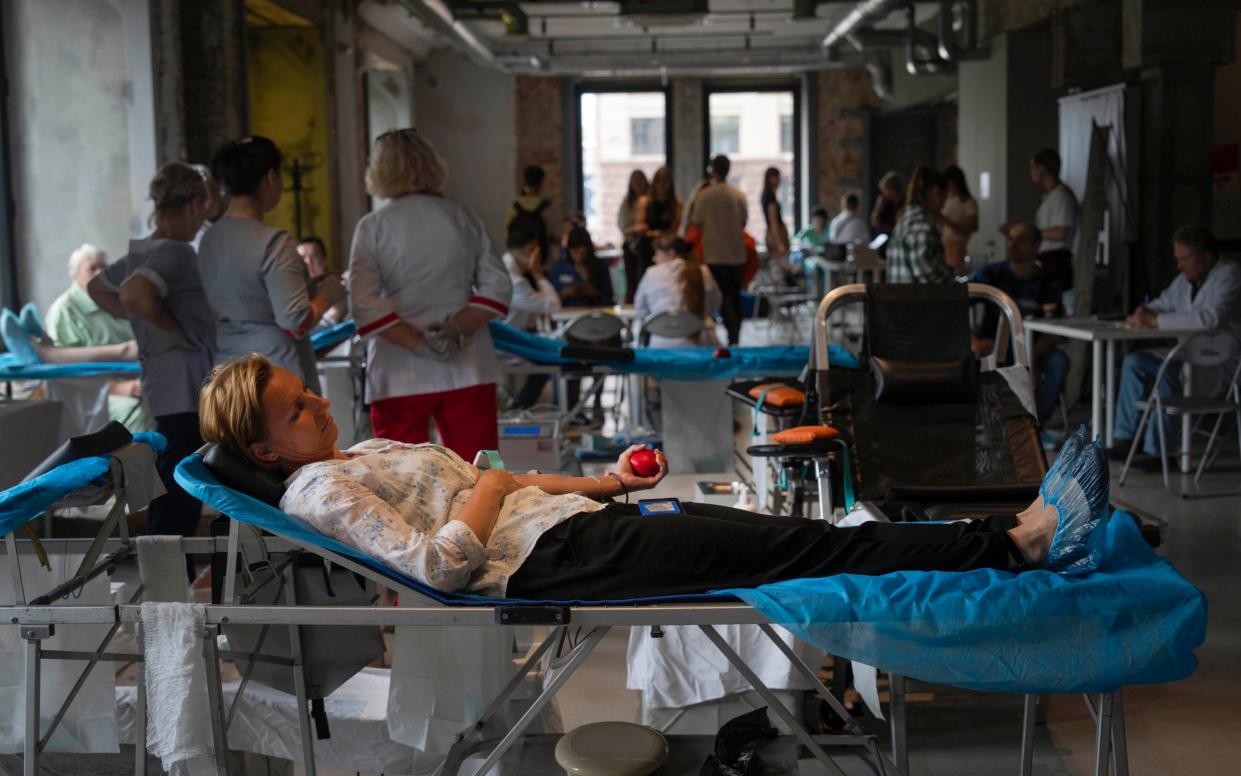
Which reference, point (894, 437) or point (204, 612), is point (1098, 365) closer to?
point (894, 437)

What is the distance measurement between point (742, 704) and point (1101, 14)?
24.9 feet

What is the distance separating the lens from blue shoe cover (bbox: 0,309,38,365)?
5184 mm

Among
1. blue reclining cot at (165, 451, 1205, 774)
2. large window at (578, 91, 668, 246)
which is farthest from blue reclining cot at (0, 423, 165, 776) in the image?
large window at (578, 91, 668, 246)

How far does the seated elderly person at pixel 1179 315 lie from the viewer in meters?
5.79

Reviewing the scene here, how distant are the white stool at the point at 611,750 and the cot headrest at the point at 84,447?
105 cm

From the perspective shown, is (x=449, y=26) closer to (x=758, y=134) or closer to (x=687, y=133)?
(x=687, y=133)

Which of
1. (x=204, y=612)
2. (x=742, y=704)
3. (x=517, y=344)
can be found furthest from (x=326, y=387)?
(x=204, y=612)

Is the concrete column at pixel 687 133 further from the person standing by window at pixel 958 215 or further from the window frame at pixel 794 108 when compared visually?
the person standing by window at pixel 958 215

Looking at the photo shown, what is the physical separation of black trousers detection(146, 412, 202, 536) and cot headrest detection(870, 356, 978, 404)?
205cm

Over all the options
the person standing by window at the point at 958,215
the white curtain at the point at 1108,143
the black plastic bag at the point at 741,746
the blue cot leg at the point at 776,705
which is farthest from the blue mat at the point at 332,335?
the person standing by window at the point at 958,215

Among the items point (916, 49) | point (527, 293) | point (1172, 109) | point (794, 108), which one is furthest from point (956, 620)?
point (794, 108)

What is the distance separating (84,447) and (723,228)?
704cm

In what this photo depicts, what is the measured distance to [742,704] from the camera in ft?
9.69

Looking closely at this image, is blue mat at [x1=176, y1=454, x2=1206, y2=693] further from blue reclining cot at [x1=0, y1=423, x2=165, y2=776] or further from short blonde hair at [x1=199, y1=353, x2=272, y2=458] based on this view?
blue reclining cot at [x1=0, y1=423, x2=165, y2=776]
